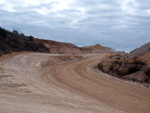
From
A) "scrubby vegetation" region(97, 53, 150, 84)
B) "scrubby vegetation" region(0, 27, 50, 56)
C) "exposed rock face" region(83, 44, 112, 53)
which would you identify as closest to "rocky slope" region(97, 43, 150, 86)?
"scrubby vegetation" region(97, 53, 150, 84)

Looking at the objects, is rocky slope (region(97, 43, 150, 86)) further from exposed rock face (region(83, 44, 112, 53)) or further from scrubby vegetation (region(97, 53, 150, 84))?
exposed rock face (region(83, 44, 112, 53))

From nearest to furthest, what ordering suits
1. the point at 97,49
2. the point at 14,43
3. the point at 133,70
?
1. the point at 133,70
2. the point at 14,43
3. the point at 97,49

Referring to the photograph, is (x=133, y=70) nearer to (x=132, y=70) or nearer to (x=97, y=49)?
(x=132, y=70)

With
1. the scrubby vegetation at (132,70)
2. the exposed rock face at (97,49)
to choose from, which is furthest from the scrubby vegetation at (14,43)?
the exposed rock face at (97,49)

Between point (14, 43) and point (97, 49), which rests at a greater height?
point (97, 49)

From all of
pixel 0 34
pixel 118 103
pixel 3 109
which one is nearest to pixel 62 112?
pixel 3 109

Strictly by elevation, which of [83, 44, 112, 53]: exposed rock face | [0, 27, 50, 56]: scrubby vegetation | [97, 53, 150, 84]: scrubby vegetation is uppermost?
[83, 44, 112, 53]: exposed rock face

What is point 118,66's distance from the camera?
19.5 metres

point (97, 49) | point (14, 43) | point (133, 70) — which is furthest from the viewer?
point (97, 49)

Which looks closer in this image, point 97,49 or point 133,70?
point 133,70

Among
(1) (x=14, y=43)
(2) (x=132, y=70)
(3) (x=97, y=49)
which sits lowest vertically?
(2) (x=132, y=70)

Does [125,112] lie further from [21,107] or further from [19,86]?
[19,86]

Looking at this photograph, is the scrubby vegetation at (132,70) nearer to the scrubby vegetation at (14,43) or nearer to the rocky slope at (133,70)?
the rocky slope at (133,70)

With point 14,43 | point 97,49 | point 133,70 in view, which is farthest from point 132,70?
Result: point 97,49
